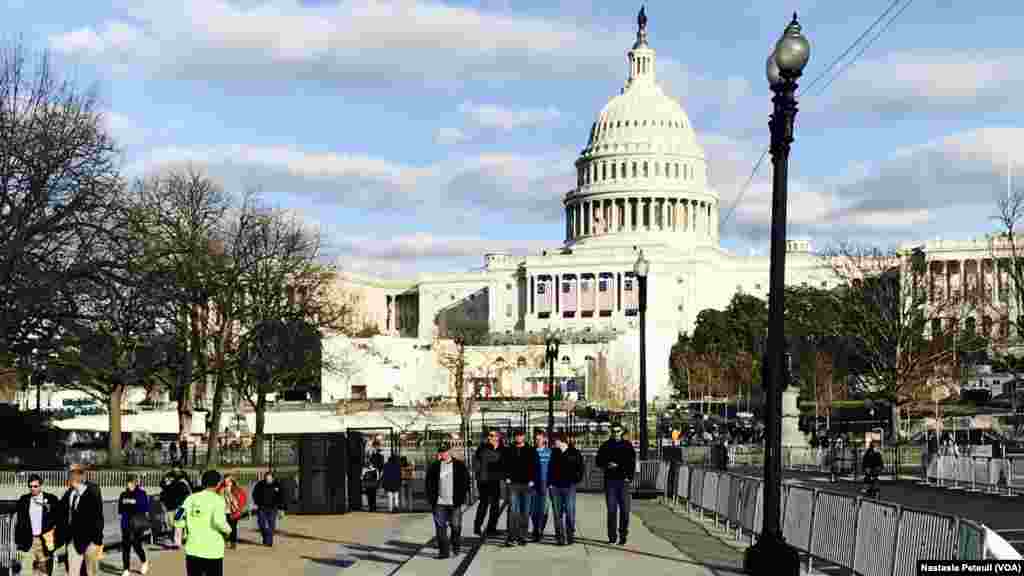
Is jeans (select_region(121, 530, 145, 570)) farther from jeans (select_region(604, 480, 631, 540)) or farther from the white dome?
the white dome

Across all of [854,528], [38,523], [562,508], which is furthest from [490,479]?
[854,528]

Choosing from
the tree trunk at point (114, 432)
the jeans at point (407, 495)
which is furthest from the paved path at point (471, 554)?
the tree trunk at point (114, 432)

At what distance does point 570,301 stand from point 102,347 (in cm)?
13458

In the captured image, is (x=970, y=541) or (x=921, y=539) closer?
(x=970, y=541)

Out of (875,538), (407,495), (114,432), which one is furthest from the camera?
(114,432)

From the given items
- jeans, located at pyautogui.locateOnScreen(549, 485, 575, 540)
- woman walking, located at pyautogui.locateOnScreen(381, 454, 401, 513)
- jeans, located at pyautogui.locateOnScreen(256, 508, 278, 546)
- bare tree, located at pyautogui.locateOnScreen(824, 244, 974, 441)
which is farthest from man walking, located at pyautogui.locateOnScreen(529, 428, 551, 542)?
bare tree, located at pyautogui.locateOnScreen(824, 244, 974, 441)

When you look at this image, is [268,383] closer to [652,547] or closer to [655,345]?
[652,547]

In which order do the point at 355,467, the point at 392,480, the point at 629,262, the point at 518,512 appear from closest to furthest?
the point at 518,512
the point at 392,480
the point at 355,467
the point at 629,262

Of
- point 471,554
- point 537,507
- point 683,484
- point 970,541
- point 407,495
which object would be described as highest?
point 970,541

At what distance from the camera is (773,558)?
58.3 ft

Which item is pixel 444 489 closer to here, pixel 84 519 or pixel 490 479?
pixel 490 479

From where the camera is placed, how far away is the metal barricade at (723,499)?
28.7 meters

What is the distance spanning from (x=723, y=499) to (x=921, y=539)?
1290cm

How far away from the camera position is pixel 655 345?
511 feet
